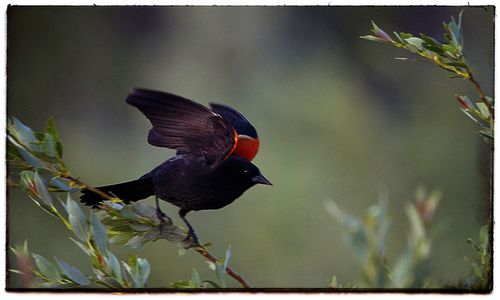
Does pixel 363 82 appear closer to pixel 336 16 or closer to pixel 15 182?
pixel 336 16

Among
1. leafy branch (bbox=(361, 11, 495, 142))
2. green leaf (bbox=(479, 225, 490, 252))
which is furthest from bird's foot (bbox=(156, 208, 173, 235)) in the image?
green leaf (bbox=(479, 225, 490, 252))

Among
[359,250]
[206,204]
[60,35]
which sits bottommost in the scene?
[206,204]

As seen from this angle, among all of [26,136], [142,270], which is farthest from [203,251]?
[26,136]

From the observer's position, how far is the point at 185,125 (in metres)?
1.77

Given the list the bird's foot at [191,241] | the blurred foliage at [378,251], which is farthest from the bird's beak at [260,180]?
the blurred foliage at [378,251]

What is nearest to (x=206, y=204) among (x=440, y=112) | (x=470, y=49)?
(x=440, y=112)

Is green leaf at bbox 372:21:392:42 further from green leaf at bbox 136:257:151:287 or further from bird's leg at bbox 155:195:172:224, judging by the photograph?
green leaf at bbox 136:257:151:287

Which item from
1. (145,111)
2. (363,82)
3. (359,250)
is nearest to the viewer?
(359,250)

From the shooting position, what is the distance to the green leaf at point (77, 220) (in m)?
1.65

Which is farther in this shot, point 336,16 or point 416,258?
point 336,16

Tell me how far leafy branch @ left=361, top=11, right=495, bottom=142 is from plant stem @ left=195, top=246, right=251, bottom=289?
69 centimetres

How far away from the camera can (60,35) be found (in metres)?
1.86

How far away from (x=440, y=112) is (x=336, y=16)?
383mm

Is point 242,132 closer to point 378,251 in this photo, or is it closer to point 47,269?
point 47,269
